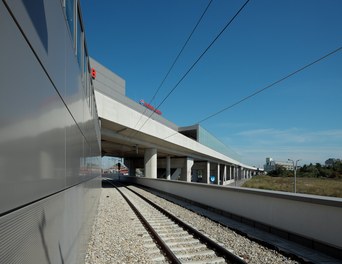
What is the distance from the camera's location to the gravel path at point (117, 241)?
7.75 m

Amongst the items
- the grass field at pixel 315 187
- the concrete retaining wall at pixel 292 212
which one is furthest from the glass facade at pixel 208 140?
the concrete retaining wall at pixel 292 212

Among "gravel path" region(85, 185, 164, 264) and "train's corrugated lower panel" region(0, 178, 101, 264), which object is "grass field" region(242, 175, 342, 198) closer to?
"gravel path" region(85, 185, 164, 264)

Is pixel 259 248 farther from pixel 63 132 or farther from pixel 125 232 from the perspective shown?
pixel 63 132

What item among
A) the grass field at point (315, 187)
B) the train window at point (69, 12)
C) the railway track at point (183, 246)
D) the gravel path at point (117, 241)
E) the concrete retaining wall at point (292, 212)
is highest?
the train window at point (69, 12)

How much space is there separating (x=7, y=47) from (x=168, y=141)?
1573 inches

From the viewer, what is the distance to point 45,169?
2.83 m

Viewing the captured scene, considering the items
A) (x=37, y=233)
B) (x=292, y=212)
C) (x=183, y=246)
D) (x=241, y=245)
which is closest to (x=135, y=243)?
(x=183, y=246)

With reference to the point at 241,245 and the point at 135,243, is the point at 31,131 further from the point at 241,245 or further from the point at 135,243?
the point at 135,243

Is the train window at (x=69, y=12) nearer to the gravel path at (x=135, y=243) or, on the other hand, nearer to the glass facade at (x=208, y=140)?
the gravel path at (x=135, y=243)

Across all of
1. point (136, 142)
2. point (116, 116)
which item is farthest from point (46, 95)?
point (136, 142)

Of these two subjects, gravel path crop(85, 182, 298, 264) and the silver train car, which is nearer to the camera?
the silver train car

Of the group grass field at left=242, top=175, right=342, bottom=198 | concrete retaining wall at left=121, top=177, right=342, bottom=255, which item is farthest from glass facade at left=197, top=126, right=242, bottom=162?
concrete retaining wall at left=121, top=177, right=342, bottom=255

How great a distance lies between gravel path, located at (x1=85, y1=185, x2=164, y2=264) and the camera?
7746mm

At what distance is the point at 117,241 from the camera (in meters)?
9.63
